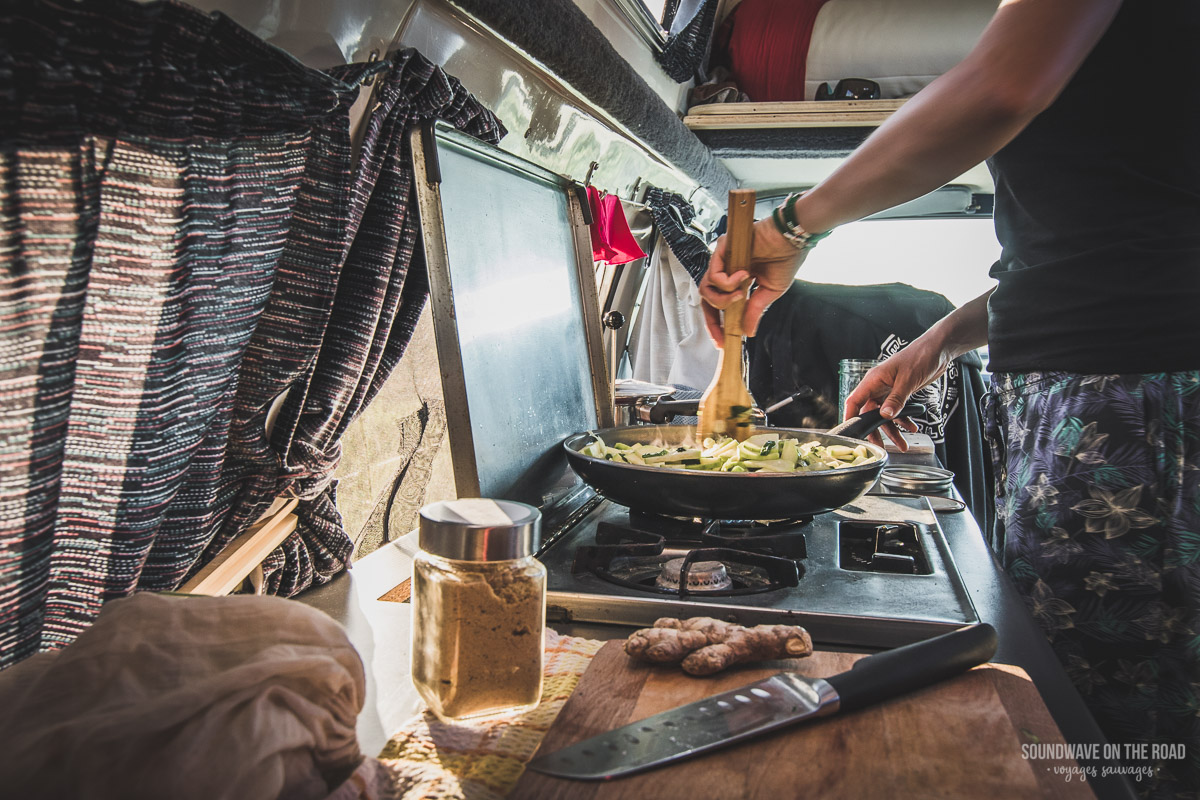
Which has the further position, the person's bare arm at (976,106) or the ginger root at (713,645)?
the person's bare arm at (976,106)

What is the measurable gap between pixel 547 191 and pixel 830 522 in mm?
892

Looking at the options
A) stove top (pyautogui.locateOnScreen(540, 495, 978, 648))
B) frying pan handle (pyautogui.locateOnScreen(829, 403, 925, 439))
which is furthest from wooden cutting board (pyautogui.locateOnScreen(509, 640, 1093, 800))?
frying pan handle (pyautogui.locateOnScreen(829, 403, 925, 439))

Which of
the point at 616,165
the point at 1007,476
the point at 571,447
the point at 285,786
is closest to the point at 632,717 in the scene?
the point at 285,786

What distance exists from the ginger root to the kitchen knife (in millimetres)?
63

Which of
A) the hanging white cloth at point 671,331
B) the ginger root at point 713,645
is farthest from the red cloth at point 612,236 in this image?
the ginger root at point 713,645

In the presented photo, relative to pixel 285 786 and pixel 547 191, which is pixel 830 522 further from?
pixel 285 786

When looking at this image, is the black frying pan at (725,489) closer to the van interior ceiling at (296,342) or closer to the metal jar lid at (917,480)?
the van interior ceiling at (296,342)

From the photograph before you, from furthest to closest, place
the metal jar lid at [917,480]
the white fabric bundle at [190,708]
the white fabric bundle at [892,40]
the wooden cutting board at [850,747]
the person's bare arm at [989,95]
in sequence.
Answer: the white fabric bundle at [892,40] → the metal jar lid at [917,480] → the person's bare arm at [989,95] → the wooden cutting board at [850,747] → the white fabric bundle at [190,708]

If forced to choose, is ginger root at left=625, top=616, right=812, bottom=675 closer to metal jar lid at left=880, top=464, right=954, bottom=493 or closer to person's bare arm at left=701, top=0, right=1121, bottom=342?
person's bare arm at left=701, top=0, right=1121, bottom=342

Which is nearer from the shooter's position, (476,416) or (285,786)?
(285,786)

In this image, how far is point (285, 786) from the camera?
507mm

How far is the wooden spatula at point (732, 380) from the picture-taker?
138 cm

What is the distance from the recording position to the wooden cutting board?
56cm

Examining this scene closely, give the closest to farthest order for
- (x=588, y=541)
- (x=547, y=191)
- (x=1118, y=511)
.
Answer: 1. (x=1118, y=511)
2. (x=588, y=541)
3. (x=547, y=191)
